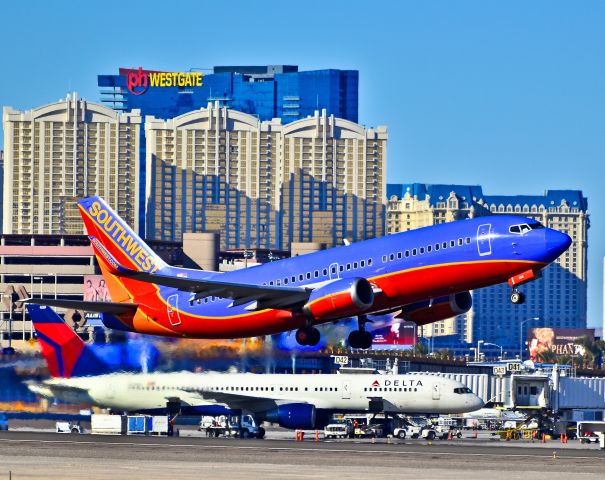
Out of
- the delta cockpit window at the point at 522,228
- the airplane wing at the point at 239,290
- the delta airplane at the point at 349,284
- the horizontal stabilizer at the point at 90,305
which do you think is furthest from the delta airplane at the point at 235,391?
the delta cockpit window at the point at 522,228

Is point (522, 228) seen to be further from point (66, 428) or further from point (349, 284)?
point (66, 428)

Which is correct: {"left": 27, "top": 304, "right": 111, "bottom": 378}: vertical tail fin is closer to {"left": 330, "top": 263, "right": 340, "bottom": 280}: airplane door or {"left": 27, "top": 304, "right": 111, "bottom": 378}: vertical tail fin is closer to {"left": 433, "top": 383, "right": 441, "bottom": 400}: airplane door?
{"left": 433, "top": 383, "right": 441, "bottom": 400}: airplane door

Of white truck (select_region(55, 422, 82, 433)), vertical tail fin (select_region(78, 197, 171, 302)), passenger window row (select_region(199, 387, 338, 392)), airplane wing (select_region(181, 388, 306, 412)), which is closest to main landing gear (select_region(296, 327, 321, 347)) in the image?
vertical tail fin (select_region(78, 197, 171, 302))

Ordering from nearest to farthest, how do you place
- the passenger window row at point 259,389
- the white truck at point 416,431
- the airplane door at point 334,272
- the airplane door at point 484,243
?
the airplane door at point 484,243 → the airplane door at point 334,272 → the passenger window row at point 259,389 → the white truck at point 416,431

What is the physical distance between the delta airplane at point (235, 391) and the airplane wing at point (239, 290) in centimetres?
3161

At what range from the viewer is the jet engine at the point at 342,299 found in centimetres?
9731

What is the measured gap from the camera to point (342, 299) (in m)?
97.6

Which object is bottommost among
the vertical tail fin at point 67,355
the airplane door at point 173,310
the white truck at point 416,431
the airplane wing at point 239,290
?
the white truck at point 416,431

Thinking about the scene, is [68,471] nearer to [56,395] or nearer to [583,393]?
[56,395]

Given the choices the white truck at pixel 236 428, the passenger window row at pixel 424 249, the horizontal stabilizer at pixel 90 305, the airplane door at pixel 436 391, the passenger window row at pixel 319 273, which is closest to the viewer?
the passenger window row at pixel 424 249

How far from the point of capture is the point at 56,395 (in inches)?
5157

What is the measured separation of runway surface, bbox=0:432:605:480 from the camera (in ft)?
289

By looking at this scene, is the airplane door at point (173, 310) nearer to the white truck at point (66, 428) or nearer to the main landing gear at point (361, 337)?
the main landing gear at point (361, 337)

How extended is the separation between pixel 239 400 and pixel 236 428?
245 cm
